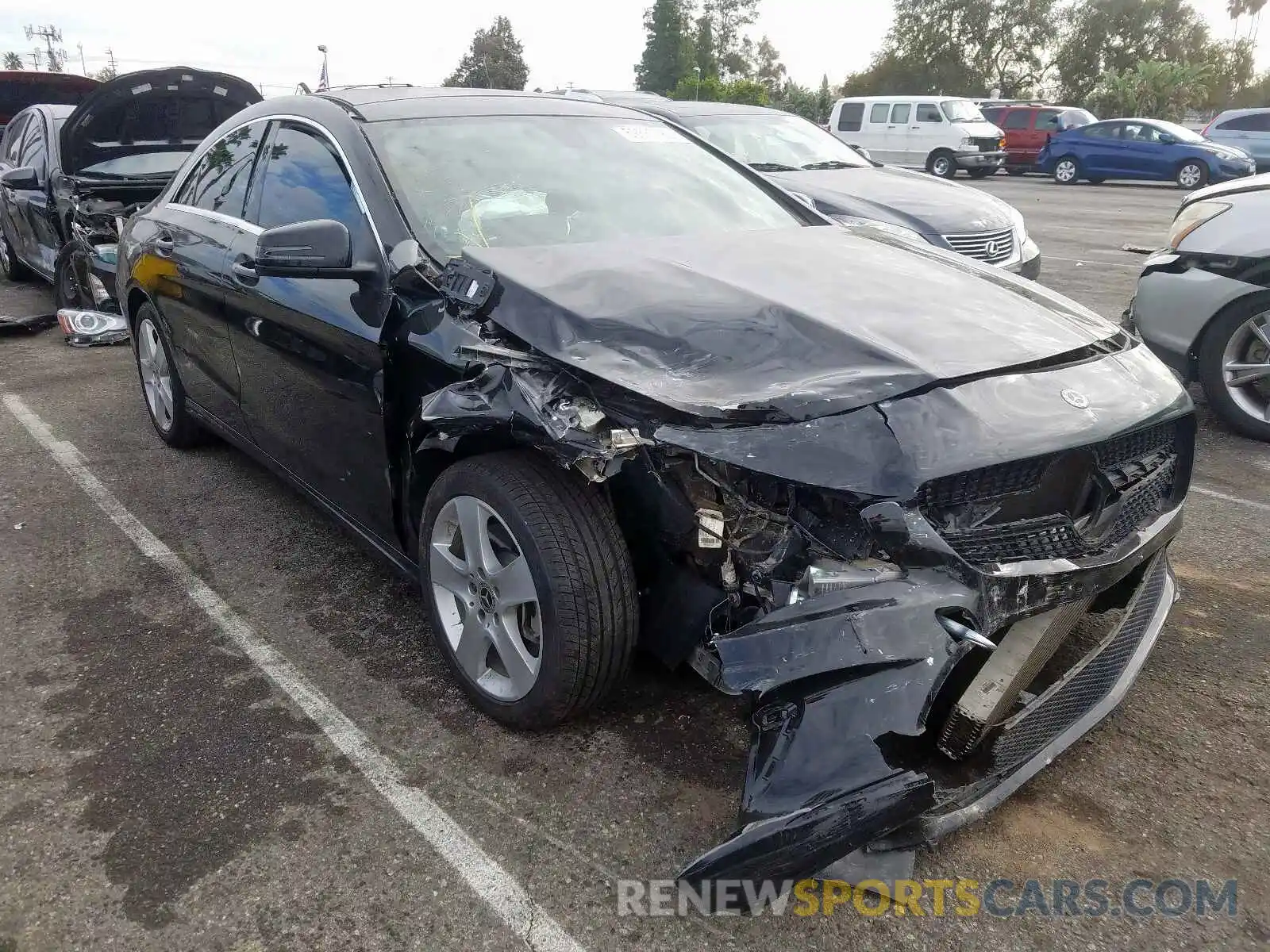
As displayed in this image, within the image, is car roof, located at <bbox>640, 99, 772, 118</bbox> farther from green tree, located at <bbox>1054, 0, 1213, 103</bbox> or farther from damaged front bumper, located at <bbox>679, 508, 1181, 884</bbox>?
green tree, located at <bbox>1054, 0, 1213, 103</bbox>

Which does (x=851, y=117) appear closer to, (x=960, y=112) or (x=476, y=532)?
(x=960, y=112)

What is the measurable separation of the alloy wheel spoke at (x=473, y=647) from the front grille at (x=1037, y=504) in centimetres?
128

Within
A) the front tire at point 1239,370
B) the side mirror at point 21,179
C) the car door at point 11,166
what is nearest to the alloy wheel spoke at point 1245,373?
the front tire at point 1239,370

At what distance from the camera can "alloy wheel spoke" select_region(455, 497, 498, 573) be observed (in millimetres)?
2523

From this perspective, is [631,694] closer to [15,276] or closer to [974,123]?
[15,276]

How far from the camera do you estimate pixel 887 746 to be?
182 cm

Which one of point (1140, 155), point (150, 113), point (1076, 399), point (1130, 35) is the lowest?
point (1140, 155)

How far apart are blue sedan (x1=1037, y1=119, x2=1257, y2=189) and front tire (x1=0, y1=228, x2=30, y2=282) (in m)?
20.6

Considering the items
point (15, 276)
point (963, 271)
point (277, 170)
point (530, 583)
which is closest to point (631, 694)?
point (530, 583)

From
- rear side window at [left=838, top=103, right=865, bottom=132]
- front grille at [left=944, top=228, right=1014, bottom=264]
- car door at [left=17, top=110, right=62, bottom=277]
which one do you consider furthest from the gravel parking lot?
rear side window at [left=838, top=103, right=865, bottom=132]

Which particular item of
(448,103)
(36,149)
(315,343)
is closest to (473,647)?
(315,343)

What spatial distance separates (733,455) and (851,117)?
2212 centimetres

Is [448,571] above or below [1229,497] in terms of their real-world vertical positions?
above

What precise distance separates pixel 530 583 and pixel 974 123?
22294mm
